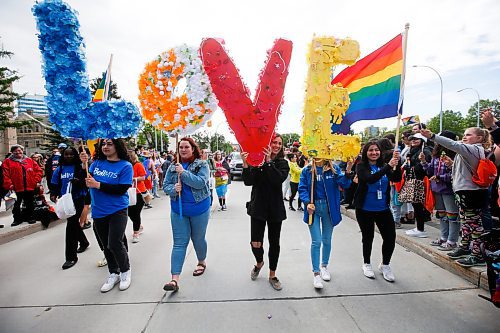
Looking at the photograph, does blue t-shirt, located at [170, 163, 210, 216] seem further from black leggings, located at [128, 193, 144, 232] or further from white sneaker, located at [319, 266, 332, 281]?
black leggings, located at [128, 193, 144, 232]

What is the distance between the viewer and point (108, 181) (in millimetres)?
3568

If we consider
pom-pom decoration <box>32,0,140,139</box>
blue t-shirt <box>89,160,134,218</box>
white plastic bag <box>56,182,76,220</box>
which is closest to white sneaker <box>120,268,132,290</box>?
blue t-shirt <box>89,160,134,218</box>

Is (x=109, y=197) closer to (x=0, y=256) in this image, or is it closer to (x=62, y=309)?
(x=62, y=309)

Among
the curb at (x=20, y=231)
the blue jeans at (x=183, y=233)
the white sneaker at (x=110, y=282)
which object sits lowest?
the curb at (x=20, y=231)

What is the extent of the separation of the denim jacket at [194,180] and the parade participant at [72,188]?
1.75 meters

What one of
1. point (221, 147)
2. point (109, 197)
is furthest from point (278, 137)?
point (221, 147)

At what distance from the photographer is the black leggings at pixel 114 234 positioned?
11.6 feet

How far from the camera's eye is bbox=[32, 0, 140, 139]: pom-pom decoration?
137 inches

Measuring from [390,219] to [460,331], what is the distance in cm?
136

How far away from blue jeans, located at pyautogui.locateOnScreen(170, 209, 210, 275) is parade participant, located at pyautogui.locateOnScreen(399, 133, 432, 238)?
3.71m

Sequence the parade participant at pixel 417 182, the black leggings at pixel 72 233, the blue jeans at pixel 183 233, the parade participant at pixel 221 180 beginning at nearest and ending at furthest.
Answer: the blue jeans at pixel 183 233
the black leggings at pixel 72 233
the parade participant at pixel 417 182
the parade participant at pixel 221 180

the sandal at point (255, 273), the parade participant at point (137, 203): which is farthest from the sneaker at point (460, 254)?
the parade participant at point (137, 203)

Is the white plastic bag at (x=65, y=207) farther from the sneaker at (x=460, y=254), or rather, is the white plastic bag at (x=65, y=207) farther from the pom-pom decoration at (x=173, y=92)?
Result: the sneaker at (x=460, y=254)

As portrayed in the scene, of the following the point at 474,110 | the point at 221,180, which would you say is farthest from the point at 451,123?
the point at 221,180
